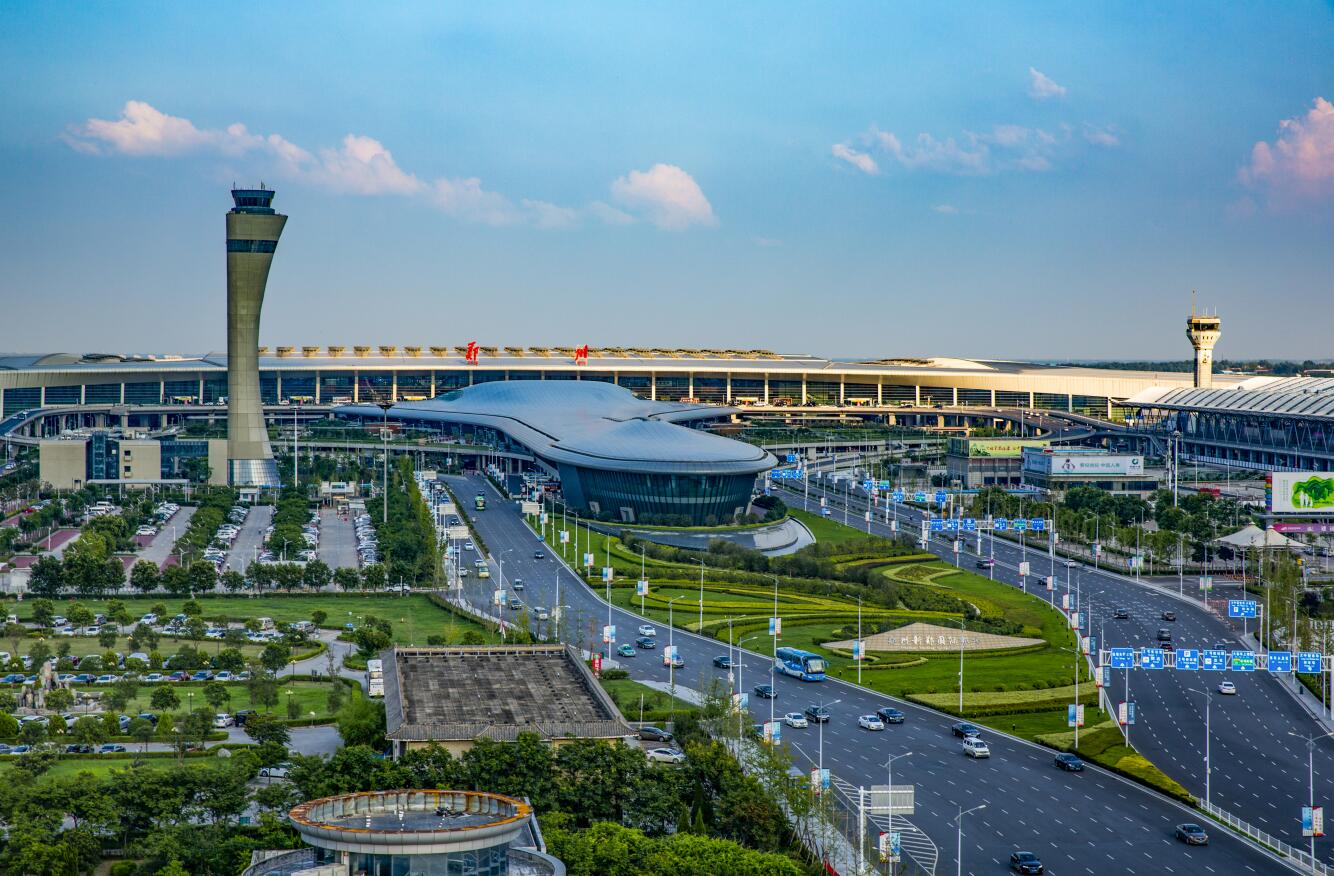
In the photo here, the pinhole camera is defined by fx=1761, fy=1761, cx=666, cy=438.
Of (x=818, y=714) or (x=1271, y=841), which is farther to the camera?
(x=818, y=714)

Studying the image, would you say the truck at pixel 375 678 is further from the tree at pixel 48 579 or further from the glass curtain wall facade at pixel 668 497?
the glass curtain wall facade at pixel 668 497

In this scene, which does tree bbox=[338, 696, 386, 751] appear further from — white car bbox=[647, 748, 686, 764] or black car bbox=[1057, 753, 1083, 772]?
black car bbox=[1057, 753, 1083, 772]

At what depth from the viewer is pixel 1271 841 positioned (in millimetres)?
59750

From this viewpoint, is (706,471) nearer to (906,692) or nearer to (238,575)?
(238,575)

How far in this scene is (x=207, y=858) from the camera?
54094mm

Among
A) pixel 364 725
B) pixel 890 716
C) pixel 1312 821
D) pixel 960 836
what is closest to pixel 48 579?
pixel 364 725

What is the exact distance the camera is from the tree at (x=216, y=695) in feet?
245

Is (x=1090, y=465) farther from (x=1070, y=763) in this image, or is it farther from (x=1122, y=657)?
(x=1070, y=763)

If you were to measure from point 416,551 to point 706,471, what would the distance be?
28293 millimetres

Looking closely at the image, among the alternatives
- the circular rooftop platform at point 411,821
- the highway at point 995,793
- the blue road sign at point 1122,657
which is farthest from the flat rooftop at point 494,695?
the blue road sign at point 1122,657

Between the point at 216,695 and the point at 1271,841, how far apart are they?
42754mm

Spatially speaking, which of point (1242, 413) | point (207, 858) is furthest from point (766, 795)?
point (1242, 413)

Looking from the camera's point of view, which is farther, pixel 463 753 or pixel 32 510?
pixel 32 510

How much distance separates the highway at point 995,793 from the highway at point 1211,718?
3220 millimetres
